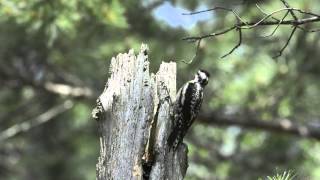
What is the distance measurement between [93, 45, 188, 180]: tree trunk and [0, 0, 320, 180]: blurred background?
205 cm

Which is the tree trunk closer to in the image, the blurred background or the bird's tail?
the bird's tail

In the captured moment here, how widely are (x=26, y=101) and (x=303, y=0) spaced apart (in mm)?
3772

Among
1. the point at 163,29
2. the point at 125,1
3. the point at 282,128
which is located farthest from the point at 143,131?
the point at 282,128

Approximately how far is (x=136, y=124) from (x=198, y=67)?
3558mm

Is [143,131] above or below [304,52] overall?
below

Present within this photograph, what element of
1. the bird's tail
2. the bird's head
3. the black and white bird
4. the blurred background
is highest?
the blurred background

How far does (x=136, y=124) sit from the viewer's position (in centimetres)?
296

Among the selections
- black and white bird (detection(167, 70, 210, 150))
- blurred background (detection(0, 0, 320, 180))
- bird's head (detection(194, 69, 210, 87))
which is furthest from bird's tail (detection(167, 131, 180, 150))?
blurred background (detection(0, 0, 320, 180))

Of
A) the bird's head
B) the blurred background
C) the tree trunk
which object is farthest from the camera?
the blurred background

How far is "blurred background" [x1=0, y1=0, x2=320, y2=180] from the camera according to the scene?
225 inches

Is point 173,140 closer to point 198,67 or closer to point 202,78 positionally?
point 202,78

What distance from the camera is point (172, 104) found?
120 inches

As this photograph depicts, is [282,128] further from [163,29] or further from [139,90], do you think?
[139,90]

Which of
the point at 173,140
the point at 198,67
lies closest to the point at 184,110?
the point at 173,140
